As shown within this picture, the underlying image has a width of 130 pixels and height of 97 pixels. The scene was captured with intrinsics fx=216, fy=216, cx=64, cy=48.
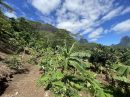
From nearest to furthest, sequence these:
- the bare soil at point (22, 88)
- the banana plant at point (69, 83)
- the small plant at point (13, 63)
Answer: the banana plant at point (69, 83), the bare soil at point (22, 88), the small plant at point (13, 63)

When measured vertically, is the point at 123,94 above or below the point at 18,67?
below

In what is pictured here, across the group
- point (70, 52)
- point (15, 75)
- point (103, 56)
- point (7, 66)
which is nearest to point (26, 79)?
point (15, 75)

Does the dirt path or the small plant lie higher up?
the small plant

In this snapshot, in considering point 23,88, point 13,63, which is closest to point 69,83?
point 23,88

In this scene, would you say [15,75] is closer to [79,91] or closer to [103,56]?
[79,91]

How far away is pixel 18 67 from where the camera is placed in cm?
2623

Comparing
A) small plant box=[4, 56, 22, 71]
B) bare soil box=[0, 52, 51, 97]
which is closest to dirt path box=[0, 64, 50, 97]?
bare soil box=[0, 52, 51, 97]

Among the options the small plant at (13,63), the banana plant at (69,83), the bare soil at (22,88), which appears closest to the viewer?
the banana plant at (69,83)

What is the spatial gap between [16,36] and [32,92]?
22.4 metres

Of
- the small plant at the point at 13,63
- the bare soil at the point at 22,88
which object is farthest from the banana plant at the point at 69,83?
the small plant at the point at 13,63

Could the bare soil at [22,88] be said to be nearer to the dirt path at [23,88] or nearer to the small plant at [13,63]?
the dirt path at [23,88]

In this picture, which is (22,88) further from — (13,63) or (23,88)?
(13,63)

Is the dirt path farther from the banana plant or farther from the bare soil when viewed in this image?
the banana plant

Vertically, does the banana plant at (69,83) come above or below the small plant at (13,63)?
below
